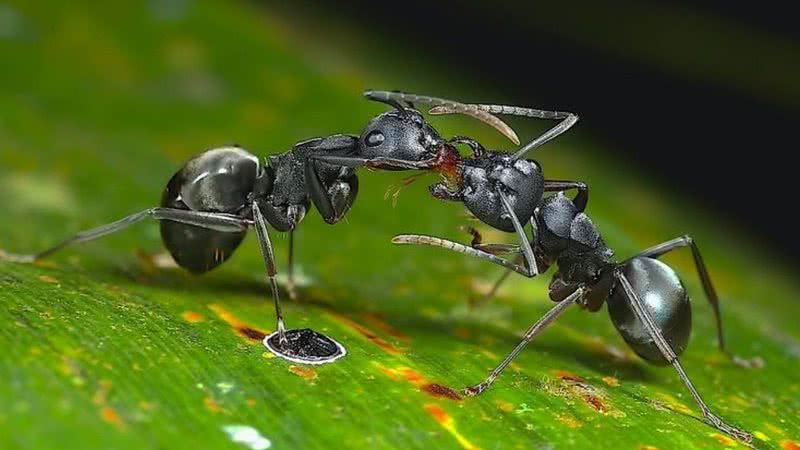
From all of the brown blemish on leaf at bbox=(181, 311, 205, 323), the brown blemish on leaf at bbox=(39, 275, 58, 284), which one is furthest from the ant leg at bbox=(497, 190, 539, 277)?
the brown blemish on leaf at bbox=(39, 275, 58, 284)

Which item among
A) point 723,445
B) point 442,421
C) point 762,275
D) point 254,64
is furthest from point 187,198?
point 762,275

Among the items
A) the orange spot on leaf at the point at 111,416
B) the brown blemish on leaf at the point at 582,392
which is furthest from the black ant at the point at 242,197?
the orange spot on leaf at the point at 111,416

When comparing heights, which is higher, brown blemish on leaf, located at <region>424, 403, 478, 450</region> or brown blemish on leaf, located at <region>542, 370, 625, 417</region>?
brown blemish on leaf, located at <region>424, 403, 478, 450</region>

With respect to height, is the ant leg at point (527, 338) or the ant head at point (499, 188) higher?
the ant head at point (499, 188)

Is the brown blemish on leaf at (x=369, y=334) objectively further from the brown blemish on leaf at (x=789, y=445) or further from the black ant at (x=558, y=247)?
the brown blemish on leaf at (x=789, y=445)

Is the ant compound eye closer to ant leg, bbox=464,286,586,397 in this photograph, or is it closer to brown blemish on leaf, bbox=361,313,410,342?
brown blemish on leaf, bbox=361,313,410,342

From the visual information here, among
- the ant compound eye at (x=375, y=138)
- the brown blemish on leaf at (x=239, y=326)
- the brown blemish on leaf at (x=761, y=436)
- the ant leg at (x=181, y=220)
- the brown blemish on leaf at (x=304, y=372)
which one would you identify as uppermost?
the ant compound eye at (x=375, y=138)

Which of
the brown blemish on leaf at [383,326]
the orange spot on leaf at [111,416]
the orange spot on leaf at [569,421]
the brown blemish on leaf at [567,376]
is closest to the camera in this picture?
the orange spot on leaf at [111,416]

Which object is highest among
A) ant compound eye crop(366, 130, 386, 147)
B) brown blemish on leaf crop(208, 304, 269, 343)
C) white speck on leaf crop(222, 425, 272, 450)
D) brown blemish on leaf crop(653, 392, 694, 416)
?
ant compound eye crop(366, 130, 386, 147)
